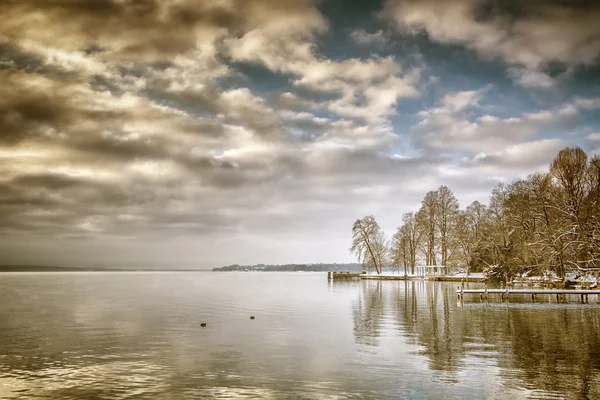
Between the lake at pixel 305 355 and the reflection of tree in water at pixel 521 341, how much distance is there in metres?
0.08

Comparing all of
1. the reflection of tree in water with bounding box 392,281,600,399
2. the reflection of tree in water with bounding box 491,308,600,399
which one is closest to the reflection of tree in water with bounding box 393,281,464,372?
the reflection of tree in water with bounding box 392,281,600,399

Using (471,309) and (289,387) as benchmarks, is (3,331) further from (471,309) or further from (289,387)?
(471,309)

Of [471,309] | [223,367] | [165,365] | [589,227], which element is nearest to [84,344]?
[165,365]

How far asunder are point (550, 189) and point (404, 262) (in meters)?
50.8

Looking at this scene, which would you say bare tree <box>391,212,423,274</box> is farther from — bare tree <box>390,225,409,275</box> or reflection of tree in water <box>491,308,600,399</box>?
reflection of tree in water <box>491,308,600,399</box>

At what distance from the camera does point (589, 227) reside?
5878cm

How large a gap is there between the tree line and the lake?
72.9 ft

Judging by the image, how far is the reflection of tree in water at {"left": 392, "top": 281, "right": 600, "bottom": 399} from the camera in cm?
1806

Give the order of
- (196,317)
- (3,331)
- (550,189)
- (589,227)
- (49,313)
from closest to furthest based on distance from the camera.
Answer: (3,331) < (196,317) < (49,313) < (589,227) < (550,189)

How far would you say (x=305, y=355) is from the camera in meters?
23.3

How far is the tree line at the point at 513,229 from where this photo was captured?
59.7 meters

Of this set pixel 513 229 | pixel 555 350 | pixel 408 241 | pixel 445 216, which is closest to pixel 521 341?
pixel 555 350

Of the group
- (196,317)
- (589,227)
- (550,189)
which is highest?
(550,189)

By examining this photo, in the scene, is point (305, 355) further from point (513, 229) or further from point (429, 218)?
point (429, 218)
